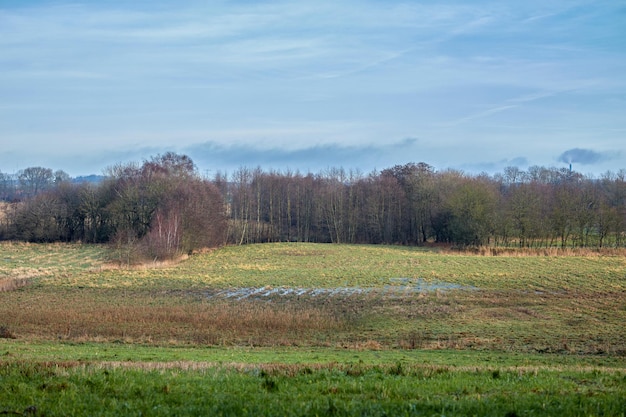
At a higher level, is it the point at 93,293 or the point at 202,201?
the point at 202,201

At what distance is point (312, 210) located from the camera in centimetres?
10306

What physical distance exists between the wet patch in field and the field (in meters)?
0.22

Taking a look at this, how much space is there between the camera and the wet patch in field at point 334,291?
121ft

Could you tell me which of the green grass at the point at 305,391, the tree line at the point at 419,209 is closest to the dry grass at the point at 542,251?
the tree line at the point at 419,209

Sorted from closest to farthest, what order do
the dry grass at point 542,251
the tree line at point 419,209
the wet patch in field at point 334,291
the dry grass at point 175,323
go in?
the dry grass at point 175,323
the wet patch in field at point 334,291
the dry grass at point 542,251
the tree line at point 419,209

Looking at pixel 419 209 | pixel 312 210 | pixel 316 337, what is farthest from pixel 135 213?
pixel 316 337

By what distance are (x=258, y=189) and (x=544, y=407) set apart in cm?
9734

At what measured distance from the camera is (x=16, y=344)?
19688mm

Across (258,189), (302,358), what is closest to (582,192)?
(258,189)

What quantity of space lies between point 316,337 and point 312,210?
259ft

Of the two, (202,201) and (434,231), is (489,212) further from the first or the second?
(202,201)

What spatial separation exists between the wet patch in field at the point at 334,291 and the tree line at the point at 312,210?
24.8 metres

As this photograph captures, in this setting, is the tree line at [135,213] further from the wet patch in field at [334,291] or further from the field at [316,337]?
the wet patch in field at [334,291]

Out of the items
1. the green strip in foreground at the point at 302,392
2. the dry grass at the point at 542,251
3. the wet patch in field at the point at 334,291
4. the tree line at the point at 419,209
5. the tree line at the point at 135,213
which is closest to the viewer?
the green strip in foreground at the point at 302,392
